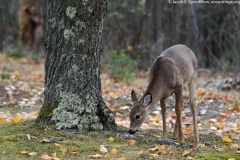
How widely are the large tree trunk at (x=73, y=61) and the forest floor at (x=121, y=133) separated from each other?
0.25 m

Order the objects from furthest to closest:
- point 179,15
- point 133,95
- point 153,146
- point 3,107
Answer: point 179,15 → point 3,107 → point 133,95 → point 153,146

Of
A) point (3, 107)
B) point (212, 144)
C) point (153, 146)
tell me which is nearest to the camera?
point (153, 146)

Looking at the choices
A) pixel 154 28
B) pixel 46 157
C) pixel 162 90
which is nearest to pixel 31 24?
pixel 154 28

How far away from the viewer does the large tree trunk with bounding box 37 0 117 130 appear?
18.6ft

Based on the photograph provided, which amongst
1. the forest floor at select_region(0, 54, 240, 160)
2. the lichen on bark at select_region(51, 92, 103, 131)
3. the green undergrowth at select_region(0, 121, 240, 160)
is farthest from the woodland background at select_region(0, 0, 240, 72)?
the green undergrowth at select_region(0, 121, 240, 160)

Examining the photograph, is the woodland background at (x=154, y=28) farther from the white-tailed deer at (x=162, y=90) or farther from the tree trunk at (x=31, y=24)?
the white-tailed deer at (x=162, y=90)

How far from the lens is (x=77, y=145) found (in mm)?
5195

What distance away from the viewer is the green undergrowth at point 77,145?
4.94 meters

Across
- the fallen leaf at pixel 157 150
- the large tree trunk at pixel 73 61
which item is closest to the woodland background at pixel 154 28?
the large tree trunk at pixel 73 61

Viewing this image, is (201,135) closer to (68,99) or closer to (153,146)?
(153,146)

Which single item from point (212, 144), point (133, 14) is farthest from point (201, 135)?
point (133, 14)

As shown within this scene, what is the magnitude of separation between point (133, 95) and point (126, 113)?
2286 millimetres

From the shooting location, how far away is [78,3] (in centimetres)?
568

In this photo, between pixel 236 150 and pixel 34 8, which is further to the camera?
pixel 34 8
